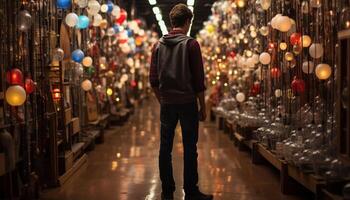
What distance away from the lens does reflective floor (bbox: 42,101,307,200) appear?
5.14 meters

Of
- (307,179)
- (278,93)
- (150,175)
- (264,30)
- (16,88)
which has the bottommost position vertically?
(150,175)

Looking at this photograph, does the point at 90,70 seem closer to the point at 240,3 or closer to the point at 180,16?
the point at 240,3

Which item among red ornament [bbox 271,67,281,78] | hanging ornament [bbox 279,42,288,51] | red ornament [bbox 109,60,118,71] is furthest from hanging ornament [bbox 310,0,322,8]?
red ornament [bbox 109,60,118,71]

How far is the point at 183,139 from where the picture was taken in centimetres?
455

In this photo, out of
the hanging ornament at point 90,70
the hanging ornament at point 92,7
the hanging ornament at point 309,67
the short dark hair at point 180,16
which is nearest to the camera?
the short dark hair at point 180,16

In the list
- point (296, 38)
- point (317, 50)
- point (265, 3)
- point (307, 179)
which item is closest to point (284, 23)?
point (296, 38)

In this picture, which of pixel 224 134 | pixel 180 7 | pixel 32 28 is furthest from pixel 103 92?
pixel 180 7

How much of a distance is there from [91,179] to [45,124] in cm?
89

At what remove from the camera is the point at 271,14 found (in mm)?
6668

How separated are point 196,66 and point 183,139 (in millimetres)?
604

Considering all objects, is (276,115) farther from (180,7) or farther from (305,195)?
(180,7)

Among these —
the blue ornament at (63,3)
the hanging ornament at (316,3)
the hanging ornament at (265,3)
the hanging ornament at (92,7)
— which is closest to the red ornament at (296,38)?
the hanging ornament at (316,3)

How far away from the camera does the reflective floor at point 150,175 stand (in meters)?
5.14

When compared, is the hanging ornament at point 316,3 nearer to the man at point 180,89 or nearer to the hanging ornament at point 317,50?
the hanging ornament at point 317,50
